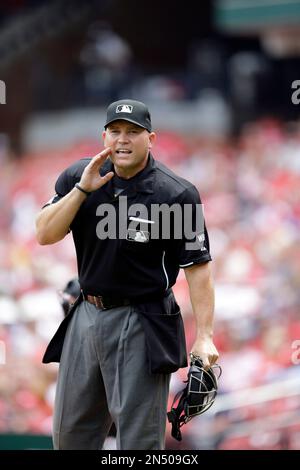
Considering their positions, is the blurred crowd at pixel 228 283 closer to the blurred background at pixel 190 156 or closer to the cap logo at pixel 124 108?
the blurred background at pixel 190 156

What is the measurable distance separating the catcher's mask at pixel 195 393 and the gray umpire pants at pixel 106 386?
0.06 metres

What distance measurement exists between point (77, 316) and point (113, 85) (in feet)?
48.8

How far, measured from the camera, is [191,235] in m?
4.08

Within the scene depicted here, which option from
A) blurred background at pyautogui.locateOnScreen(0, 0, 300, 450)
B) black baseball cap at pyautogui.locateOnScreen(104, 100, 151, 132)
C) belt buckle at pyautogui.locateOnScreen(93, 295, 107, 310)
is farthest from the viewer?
blurred background at pyautogui.locateOnScreen(0, 0, 300, 450)

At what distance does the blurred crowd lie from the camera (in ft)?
25.6

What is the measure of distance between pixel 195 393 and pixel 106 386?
0.33 meters

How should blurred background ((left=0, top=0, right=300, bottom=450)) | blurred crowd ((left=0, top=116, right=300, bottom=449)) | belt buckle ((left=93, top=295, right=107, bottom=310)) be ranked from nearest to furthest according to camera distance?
belt buckle ((left=93, top=295, right=107, bottom=310)) → blurred crowd ((left=0, top=116, right=300, bottom=449)) → blurred background ((left=0, top=0, right=300, bottom=450))

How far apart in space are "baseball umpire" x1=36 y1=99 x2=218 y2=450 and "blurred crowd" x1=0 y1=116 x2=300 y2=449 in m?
2.76

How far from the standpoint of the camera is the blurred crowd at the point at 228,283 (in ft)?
25.6

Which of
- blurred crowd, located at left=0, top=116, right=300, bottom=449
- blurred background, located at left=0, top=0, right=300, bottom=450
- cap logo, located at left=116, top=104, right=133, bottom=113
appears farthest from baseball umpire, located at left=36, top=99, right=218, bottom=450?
blurred crowd, located at left=0, top=116, right=300, bottom=449

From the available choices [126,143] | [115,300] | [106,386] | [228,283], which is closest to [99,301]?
[115,300]

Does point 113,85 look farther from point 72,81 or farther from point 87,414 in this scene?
point 87,414

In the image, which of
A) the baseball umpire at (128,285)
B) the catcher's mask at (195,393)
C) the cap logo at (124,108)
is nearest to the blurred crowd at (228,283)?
the catcher's mask at (195,393)

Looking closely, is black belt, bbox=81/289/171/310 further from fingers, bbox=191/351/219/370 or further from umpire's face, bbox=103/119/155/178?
umpire's face, bbox=103/119/155/178
